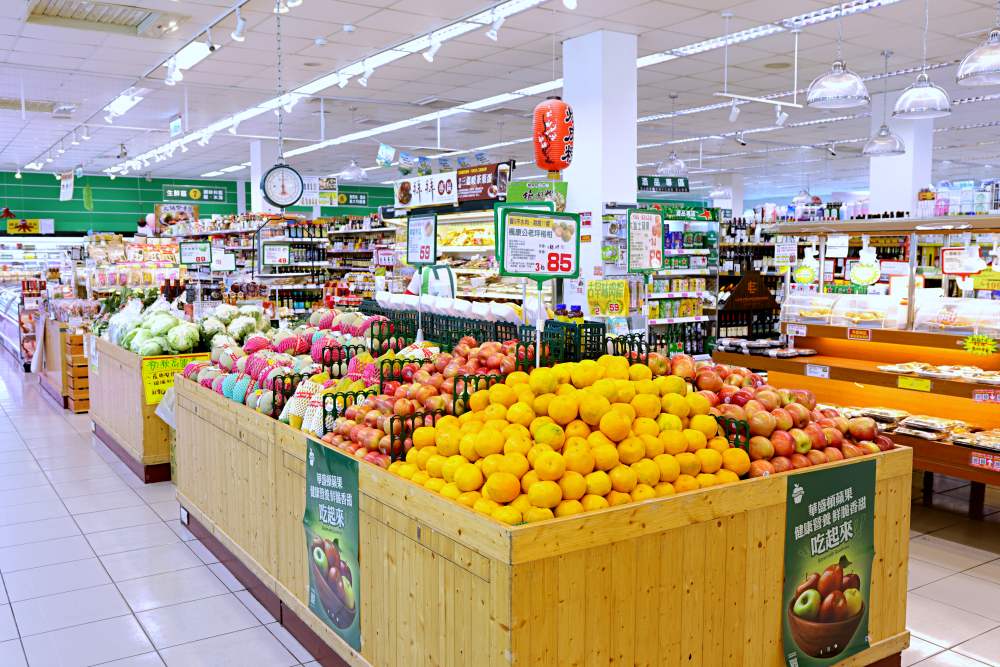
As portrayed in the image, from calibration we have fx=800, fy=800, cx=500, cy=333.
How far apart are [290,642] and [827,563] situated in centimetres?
229

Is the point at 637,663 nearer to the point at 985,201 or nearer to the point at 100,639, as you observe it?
the point at 100,639

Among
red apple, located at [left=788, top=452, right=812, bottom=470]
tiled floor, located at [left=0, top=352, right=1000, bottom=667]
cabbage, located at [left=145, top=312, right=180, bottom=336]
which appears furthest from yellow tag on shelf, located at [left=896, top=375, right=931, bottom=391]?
cabbage, located at [left=145, top=312, right=180, bottom=336]

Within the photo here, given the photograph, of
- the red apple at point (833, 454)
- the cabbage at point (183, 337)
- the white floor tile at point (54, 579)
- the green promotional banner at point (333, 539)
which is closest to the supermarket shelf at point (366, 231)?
the cabbage at point (183, 337)

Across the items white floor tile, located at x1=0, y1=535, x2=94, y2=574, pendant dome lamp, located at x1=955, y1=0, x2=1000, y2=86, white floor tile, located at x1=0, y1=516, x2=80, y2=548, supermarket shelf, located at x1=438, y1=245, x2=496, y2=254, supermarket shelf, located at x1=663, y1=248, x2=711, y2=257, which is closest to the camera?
white floor tile, located at x1=0, y1=535, x2=94, y2=574

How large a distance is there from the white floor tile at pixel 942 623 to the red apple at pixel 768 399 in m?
1.40

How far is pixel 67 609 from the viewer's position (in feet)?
12.8

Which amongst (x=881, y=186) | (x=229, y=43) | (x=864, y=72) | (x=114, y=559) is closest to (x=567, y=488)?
(x=114, y=559)

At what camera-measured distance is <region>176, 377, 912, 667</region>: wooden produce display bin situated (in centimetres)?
225

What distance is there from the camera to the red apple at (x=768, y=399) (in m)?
3.11

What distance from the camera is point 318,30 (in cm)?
855

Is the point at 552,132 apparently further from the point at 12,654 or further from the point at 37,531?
the point at 12,654

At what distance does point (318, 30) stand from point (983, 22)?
22.8 ft

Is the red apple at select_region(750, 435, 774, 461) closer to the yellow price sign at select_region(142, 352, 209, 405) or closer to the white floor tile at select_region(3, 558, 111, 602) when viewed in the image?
the white floor tile at select_region(3, 558, 111, 602)

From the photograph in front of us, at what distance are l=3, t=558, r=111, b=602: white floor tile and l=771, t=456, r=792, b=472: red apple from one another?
11.3 feet
